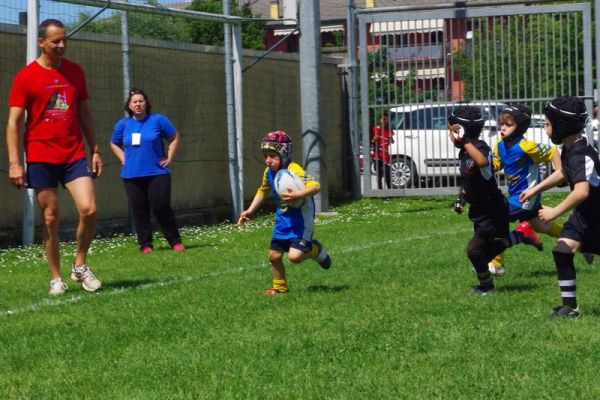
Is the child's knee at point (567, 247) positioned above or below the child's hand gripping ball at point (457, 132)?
below

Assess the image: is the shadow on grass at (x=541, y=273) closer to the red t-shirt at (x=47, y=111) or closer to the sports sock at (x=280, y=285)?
the sports sock at (x=280, y=285)

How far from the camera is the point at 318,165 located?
62.5ft

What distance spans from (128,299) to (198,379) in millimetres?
3139

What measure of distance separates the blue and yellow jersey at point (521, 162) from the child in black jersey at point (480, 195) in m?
1.38

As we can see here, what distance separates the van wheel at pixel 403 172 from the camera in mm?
22000

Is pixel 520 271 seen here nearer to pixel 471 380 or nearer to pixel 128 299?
pixel 128 299

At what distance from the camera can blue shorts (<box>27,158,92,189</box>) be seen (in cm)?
984

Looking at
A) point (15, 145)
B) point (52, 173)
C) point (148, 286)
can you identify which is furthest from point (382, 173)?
point (15, 145)

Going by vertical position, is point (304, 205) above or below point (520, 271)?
above

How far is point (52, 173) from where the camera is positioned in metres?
9.91

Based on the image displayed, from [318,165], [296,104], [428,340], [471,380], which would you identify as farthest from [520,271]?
[296,104]

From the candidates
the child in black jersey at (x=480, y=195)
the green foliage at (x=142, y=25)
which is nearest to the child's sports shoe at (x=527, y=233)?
the child in black jersey at (x=480, y=195)

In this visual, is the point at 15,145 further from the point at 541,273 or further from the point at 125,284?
the point at 541,273

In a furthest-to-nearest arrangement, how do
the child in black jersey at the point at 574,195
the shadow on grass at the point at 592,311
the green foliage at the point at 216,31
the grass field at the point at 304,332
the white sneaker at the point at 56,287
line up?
the green foliage at the point at 216,31
the white sneaker at the point at 56,287
the shadow on grass at the point at 592,311
the child in black jersey at the point at 574,195
the grass field at the point at 304,332
